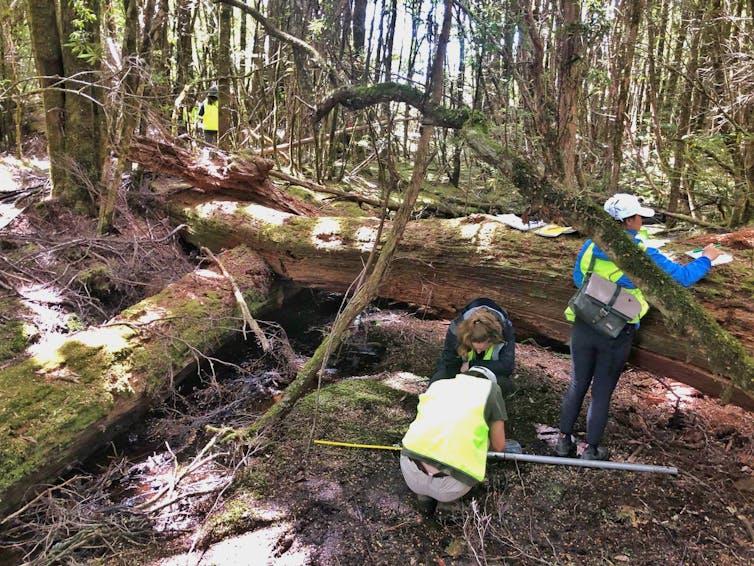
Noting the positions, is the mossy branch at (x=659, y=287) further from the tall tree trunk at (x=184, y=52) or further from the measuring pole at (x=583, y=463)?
the tall tree trunk at (x=184, y=52)

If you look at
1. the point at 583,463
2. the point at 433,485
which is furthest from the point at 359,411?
the point at 583,463

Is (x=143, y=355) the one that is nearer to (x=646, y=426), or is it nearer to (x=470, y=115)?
(x=470, y=115)

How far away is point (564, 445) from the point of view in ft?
11.1

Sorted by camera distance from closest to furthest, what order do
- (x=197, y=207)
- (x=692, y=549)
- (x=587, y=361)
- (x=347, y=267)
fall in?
(x=692, y=549) → (x=587, y=361) → (x=347, y=267) → (x=197, y=207)

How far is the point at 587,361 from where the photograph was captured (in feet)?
10.6

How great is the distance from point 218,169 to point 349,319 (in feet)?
10.7

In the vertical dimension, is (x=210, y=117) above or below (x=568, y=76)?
below

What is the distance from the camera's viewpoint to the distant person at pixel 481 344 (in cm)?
324

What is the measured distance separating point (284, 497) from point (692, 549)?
7.43ft

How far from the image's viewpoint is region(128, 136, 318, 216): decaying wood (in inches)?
232

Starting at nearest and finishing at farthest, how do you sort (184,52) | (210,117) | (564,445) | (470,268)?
(564,445)
(470,268)
(210,117)
(184,52)

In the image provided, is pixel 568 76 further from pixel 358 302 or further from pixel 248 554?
pixel 248 554

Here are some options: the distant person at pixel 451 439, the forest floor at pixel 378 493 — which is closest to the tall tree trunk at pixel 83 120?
the forest floor at pixel 378 493

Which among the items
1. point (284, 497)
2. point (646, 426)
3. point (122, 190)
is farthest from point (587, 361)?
point (122, 190)
